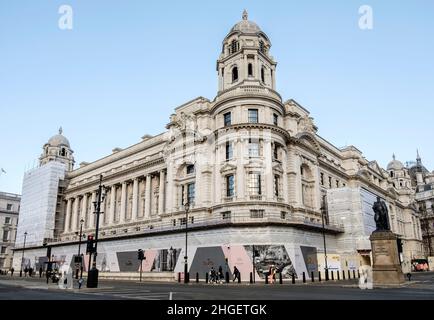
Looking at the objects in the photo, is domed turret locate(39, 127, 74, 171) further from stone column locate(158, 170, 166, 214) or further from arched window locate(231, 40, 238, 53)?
arched window locate(231, 40, 238, 53)

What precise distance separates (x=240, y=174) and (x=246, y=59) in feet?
56.3

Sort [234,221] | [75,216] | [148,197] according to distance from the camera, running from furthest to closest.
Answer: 1. [75,216]
2. [148,197]
3. [234,221]

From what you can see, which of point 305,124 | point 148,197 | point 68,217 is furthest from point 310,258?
point 68,217

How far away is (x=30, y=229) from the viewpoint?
81375 millimetres

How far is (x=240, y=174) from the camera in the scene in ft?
146

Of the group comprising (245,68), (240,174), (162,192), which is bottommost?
(240,174)

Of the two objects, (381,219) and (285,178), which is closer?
(381,219)

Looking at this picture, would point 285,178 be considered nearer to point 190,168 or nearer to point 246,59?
point 190,168

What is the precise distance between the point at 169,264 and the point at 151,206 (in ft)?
59.3

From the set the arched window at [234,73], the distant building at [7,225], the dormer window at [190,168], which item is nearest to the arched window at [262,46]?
the arched window at [234,73]

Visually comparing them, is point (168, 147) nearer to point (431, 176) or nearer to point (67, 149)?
point (67, 149)

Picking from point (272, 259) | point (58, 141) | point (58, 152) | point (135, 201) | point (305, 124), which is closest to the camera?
point (272, 259)

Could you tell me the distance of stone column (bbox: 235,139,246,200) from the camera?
4408cm
